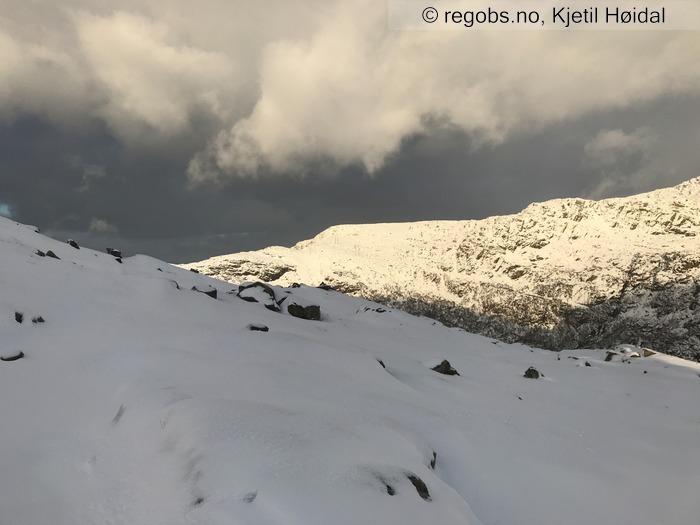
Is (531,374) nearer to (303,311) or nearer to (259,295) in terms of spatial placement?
(303,311)

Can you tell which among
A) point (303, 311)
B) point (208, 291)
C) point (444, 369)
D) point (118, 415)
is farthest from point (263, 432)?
point (303, 311)

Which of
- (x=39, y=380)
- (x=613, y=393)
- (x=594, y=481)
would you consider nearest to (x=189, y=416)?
(x=39, y=380)

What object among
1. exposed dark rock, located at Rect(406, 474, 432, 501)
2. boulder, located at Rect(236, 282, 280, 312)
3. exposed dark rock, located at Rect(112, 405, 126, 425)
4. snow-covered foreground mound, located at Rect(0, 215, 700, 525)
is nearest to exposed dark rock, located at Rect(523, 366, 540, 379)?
snow-covered foreground mound, located at Rect(0, 215, 700, 525)

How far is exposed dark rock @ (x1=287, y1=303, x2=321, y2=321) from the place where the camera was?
90.4ft

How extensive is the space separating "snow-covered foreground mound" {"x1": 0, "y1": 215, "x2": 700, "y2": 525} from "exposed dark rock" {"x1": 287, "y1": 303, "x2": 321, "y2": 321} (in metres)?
7.66

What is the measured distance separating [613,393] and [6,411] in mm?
27598

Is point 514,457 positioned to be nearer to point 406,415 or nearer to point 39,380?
point 406,415

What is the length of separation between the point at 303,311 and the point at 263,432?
67.6ft

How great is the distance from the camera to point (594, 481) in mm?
10688

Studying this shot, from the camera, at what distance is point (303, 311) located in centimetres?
2767

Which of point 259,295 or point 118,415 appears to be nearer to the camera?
point 118,415

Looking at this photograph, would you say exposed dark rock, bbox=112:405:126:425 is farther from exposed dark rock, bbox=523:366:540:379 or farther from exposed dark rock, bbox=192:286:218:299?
exposed dark rock, bbox=523:366:540:379

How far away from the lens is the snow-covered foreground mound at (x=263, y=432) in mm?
6055

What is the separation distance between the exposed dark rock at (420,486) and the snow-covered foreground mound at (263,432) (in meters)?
0.04
